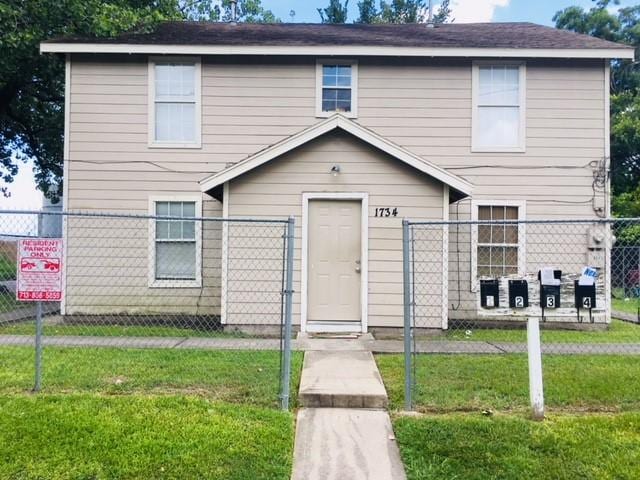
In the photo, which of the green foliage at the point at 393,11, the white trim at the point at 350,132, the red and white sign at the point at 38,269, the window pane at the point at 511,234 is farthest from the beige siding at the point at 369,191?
the green foliage at the point at 393,11

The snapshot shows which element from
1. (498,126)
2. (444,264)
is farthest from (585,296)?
(498,126)

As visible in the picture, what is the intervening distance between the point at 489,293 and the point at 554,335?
522cm

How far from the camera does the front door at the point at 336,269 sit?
8.49 metres

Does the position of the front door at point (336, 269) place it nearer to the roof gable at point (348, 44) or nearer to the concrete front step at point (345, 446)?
the roof gable at point (348, 44)

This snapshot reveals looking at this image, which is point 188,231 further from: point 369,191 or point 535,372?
point 535,372

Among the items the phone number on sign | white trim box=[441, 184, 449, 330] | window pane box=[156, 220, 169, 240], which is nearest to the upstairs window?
white trim box=[441, 184, 449, 330]

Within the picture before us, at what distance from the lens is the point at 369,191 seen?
8414 millimetres

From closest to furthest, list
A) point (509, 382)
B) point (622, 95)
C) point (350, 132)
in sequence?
point (509, 382) → point (350, 132) → point (622, 95)

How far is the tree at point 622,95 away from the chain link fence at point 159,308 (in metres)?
18.1

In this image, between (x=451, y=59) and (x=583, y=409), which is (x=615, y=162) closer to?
(x=451, y=59)

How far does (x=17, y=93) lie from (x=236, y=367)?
14.9m

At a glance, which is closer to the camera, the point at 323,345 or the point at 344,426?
the point at 344,426

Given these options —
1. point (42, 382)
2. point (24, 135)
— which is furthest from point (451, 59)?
point (24, 135)

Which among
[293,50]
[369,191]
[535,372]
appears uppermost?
[293,50]
